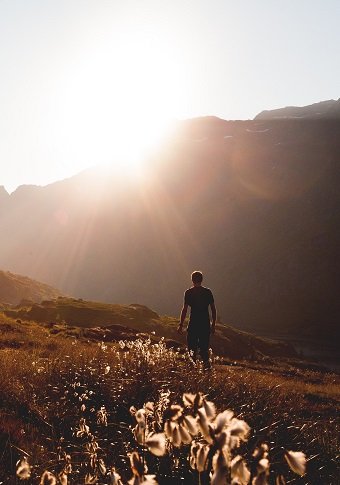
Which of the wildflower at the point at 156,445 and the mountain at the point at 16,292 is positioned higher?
the wildflower at the point at 156,445

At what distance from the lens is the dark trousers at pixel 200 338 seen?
11172 millimetres

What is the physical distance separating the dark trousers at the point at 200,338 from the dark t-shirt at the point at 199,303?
0.13 metres

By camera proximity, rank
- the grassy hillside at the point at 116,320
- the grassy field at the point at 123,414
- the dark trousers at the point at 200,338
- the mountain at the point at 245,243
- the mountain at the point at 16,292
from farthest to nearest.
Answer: the mountain at the point at 245,243 → the mountain at the point at 16,292 → the grassy hillside at the point at 116,320 → the dark trousers at the point at 200,338 → the grassy field at the point at 123,414

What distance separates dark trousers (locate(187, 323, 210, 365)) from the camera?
36.7 ft

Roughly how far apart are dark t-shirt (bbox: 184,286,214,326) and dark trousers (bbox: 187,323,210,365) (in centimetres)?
13

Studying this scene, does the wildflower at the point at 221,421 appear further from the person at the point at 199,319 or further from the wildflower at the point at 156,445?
the person at the point at 199,319

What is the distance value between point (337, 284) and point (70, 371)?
140 meters

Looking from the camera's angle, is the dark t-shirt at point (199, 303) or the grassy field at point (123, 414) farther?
the dark t-shirt at point (199, 303)

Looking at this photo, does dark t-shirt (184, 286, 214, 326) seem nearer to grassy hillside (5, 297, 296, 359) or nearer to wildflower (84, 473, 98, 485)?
wildflower (84, 473, 98, 485)

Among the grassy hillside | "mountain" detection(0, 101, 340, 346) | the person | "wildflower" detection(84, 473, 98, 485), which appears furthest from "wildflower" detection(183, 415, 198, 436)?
"mountain" detection(0, 101, 340, 346)

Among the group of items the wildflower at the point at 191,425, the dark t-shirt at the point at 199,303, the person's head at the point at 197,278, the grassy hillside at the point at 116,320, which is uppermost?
the person's head at the point at 197,278

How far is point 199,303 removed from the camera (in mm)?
11398

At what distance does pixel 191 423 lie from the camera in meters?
2.05

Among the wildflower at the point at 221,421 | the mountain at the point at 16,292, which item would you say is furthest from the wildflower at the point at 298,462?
the mountain at the point at 16,292
